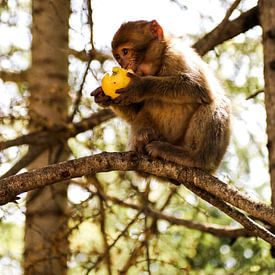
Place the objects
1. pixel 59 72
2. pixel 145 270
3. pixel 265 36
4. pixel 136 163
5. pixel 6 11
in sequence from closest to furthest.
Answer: pixel 136 163, pixel 145 270, pixel 265 36, pixel 6 11, pixel 59 72

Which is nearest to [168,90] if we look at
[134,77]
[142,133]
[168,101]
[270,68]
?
[168,101]

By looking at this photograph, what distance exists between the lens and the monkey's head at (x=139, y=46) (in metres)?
5.64

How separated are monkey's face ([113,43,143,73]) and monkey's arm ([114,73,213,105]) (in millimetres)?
447

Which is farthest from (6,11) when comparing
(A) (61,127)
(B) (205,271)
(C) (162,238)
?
(B) (205,271)

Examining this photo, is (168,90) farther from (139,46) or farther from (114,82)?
(139,46)

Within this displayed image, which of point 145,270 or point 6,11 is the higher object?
point 6,11

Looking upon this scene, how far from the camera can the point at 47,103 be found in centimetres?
685

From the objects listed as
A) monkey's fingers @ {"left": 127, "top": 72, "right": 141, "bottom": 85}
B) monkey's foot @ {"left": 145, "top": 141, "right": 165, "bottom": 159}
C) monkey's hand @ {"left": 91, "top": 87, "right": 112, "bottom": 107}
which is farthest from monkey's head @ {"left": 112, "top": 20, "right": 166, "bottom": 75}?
monkey's foot @ {"left": 145, "top": 141, "right": 165, "bottom": 159}

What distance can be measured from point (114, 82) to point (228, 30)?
1801 mm

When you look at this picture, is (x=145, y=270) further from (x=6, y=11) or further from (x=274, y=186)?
(x=6, y=11)

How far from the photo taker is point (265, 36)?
19.2 feet

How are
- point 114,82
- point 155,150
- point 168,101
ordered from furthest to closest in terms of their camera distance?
point 168,101 → point 155,150 → point 114,82

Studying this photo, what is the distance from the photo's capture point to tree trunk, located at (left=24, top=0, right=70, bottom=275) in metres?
6.29

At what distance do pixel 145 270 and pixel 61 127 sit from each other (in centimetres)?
187
